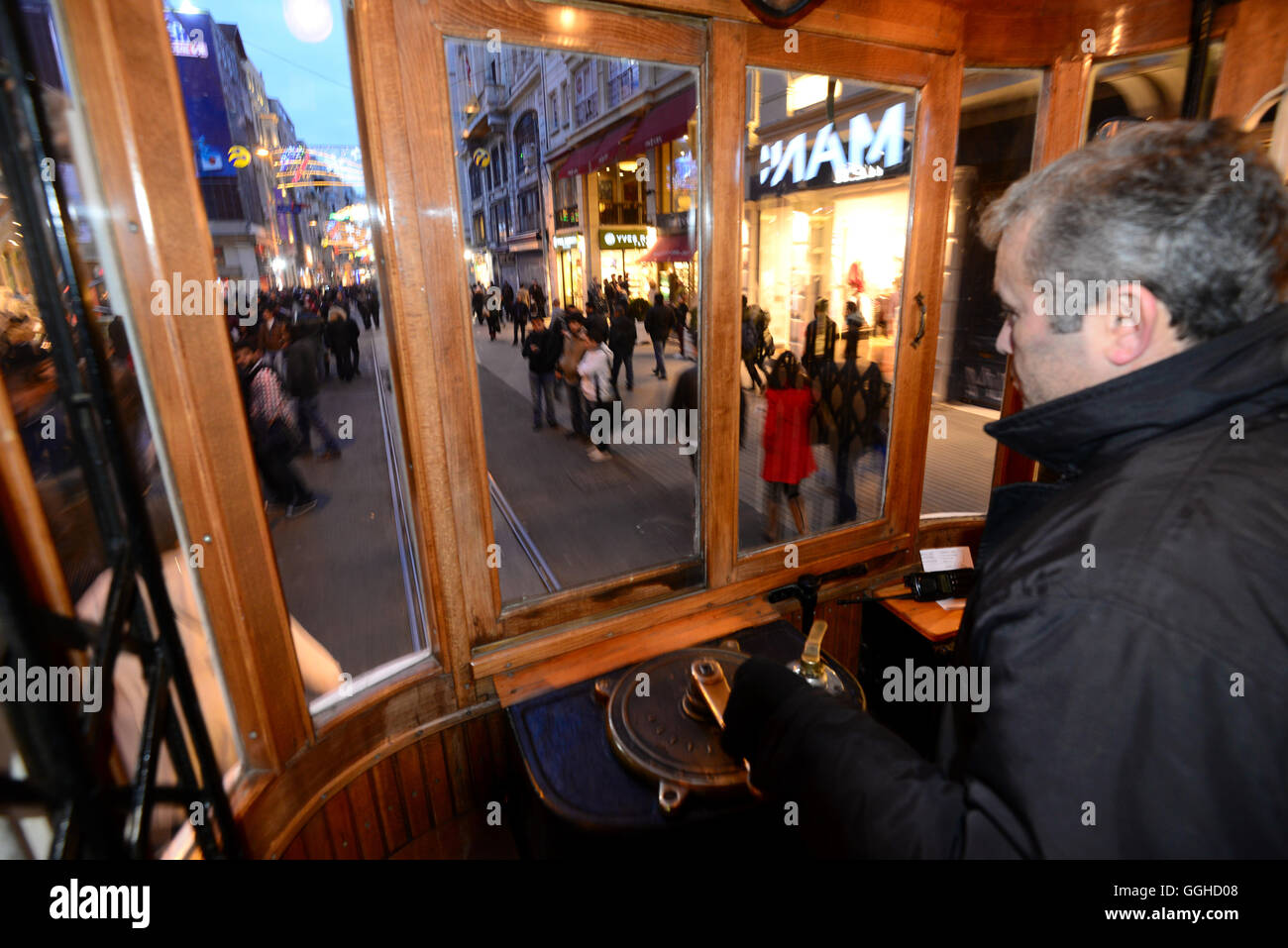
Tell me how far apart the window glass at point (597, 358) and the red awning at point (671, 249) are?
4 cm

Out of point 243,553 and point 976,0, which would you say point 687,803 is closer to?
point 243,553

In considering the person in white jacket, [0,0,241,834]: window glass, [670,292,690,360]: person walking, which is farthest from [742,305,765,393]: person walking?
[670,292,690,360]: person walking

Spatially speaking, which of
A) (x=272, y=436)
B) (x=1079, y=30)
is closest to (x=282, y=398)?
(x=272, y=436)

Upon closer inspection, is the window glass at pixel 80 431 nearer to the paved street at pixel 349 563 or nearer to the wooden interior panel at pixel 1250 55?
the paved street at pixel 349 563

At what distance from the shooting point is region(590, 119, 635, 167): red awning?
1360 cm

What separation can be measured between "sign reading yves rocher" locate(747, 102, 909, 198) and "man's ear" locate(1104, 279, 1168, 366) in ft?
9.14

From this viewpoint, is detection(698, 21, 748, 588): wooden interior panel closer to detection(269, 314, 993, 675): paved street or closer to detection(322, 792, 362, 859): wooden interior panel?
detection(269, 314, 993, 675): paved street

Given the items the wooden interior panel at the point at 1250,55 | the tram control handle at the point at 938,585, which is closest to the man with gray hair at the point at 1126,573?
the tram control handle at the point at 938,585

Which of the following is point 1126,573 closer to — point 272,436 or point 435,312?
point 435,312

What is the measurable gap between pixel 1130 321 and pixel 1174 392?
0.15 meters

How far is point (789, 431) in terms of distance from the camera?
4793 millimetres

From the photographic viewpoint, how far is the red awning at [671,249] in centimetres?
1608
